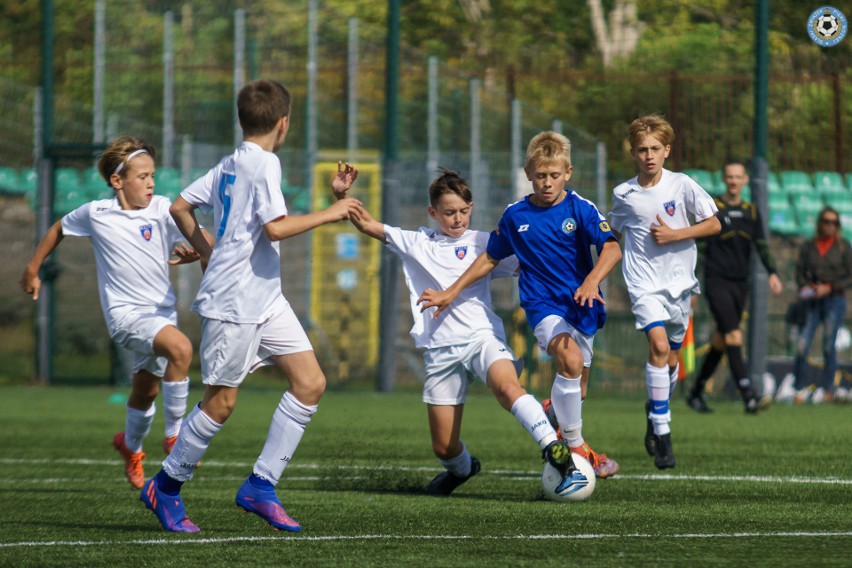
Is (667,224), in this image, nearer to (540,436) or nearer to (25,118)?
(540,436)

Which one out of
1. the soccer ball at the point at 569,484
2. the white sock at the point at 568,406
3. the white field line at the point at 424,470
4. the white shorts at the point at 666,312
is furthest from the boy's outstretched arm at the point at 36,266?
the white shorts at the point at 666,312

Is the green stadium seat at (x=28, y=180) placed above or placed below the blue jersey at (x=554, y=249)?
above

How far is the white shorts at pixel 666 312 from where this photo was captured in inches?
351

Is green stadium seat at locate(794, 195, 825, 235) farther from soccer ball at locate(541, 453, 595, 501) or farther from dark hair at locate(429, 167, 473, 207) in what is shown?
soccer ball at locate(541, 453, 595, 501)

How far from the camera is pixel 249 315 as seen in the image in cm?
602

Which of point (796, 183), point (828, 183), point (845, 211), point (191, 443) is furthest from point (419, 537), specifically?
point (845, 211)

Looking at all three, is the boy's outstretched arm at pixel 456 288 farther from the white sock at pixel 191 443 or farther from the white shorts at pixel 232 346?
the white sock at pixel 191 443

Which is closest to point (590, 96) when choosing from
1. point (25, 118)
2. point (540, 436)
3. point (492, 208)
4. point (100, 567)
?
point (492, 208)

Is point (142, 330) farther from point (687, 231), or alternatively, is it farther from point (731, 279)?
point (731, 279)

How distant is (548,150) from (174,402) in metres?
2.45

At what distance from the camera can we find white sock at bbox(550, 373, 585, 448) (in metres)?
7.52

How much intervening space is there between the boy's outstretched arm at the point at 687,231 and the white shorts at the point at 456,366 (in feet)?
5.30

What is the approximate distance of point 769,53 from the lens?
50.9ft

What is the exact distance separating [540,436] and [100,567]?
244 cm
